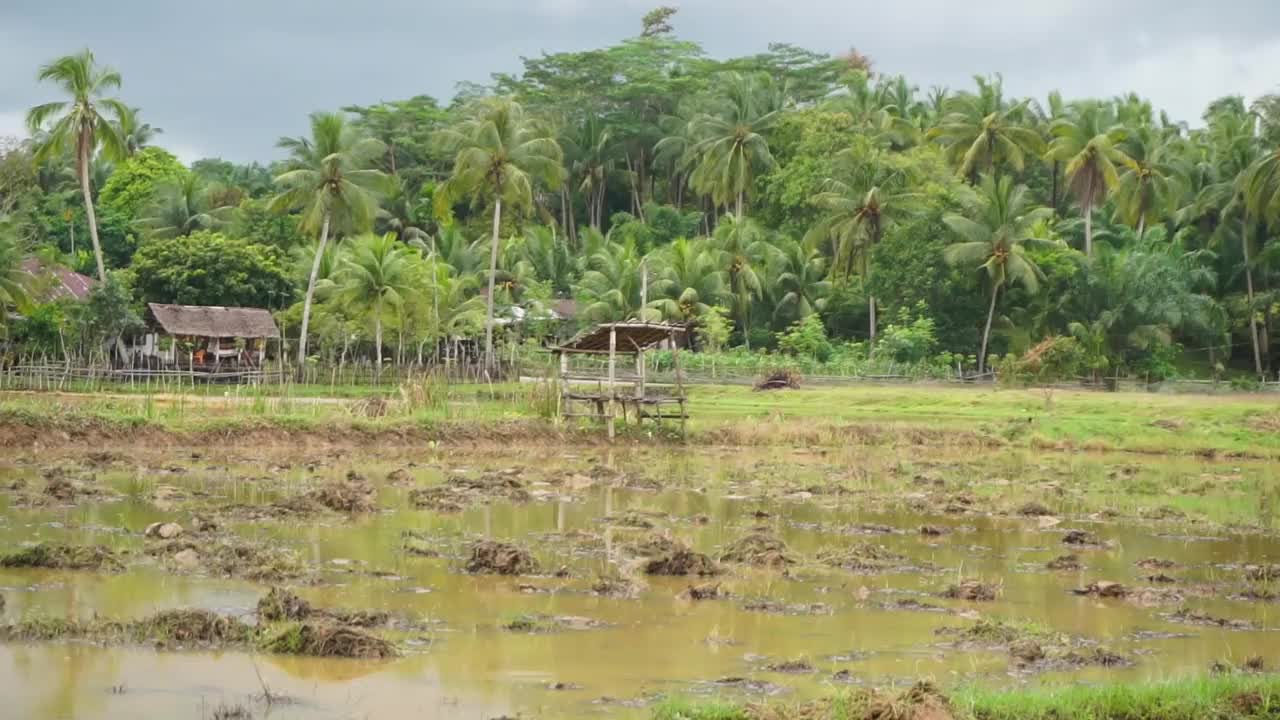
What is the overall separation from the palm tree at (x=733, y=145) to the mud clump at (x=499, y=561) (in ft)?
179

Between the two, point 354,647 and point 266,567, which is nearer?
point 354,647

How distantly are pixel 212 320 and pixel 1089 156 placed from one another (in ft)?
121

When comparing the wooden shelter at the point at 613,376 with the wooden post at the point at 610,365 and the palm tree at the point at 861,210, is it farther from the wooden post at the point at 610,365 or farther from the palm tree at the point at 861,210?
the palm tree at the point at 861,210

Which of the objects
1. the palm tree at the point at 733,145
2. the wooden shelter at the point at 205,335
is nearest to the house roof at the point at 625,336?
the wooden shelter at the point at 205,335

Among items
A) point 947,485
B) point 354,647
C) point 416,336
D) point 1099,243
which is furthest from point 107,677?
point 1099,243

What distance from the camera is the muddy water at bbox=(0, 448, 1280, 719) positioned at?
419 inches

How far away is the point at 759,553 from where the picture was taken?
16828 mm

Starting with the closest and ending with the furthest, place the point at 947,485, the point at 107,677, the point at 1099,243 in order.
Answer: the point at 107,677, the point at 947,485, the point at 1099,243

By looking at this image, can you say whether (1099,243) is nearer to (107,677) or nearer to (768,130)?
(768,130)

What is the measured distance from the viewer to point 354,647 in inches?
449

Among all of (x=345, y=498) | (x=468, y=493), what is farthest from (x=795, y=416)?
(x=345, y=498)

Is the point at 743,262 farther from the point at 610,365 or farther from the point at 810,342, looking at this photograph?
the point at 610,365

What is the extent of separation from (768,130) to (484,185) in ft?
78.5

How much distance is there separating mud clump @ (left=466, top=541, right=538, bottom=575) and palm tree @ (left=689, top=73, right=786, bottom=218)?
54489 millimetres
